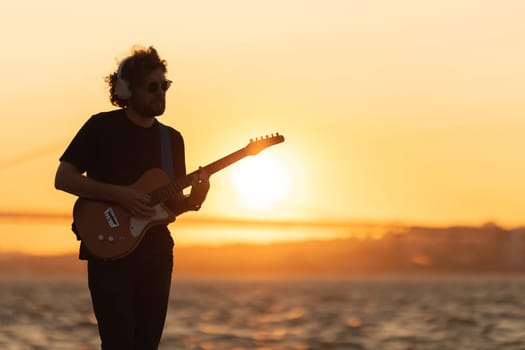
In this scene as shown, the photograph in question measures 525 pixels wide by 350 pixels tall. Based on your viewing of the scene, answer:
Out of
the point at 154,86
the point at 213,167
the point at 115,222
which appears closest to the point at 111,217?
the point at 115,222

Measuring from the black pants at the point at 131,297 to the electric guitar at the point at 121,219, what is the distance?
0.28ft

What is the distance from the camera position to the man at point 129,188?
6.84 meters

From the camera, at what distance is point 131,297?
22.5 feet

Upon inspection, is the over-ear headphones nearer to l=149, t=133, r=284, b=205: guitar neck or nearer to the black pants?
l=149, t=133, r=284, b=205: guitar neck

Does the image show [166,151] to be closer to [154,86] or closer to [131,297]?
[154,86]

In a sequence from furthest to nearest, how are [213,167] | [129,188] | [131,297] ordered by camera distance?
[213,167] < [129,188] < [131,297]

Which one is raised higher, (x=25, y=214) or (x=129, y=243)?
(x=25, y=214)

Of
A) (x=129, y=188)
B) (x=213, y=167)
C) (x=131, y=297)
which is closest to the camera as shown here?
(x=131, y=297)

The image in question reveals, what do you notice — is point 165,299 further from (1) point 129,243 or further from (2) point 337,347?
(2) point 337,347

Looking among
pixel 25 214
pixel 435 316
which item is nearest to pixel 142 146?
pixel 435 316

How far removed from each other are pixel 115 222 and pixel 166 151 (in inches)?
21.3

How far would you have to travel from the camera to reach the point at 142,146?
6.98 meters

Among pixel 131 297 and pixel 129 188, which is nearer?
pixel 131 297

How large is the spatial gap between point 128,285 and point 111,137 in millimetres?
908
